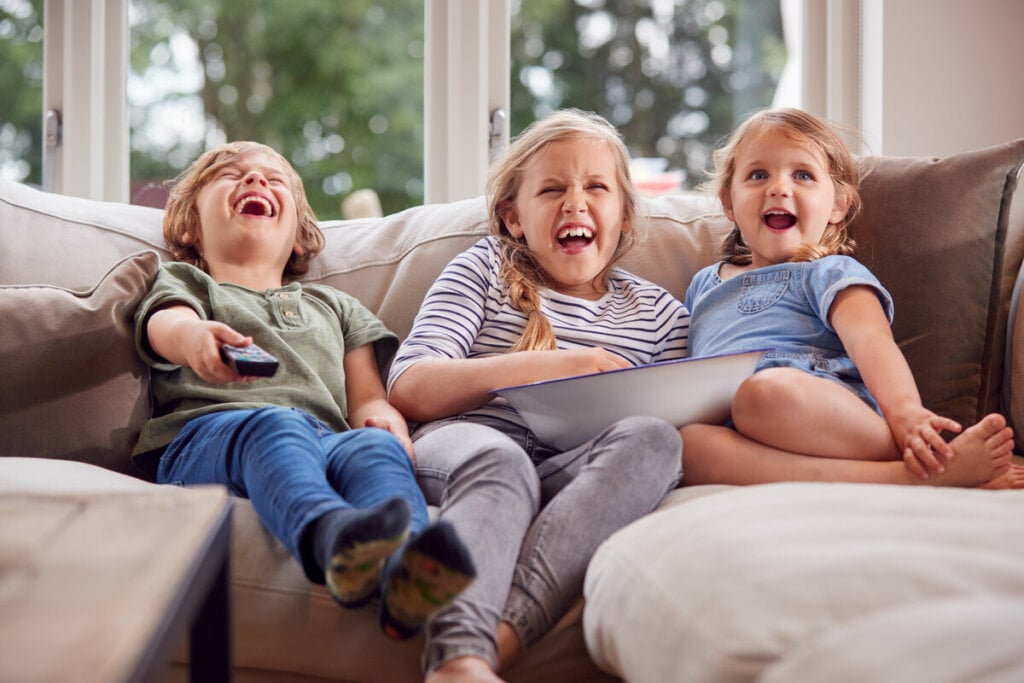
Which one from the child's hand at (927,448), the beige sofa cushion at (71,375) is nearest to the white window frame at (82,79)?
the beige sofa cushion at (71,375)

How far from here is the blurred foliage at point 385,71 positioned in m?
2.55

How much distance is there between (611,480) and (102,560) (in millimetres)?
656

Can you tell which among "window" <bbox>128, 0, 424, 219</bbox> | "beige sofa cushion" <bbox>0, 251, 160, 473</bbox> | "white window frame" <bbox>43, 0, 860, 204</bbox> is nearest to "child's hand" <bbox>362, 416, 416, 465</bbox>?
"beige sofa cushion" <bbox>0, 251, 160, 473</bbox>

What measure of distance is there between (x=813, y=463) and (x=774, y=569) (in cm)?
55

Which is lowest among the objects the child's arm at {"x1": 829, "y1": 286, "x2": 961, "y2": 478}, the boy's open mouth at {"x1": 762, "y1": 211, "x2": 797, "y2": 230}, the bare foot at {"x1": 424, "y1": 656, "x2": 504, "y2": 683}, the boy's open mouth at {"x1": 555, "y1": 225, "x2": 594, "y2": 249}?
the bare foot at {"x1": 424, "y1": 656, "x2": 504, "y2": 683}

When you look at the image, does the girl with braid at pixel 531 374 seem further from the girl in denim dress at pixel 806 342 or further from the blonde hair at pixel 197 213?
the blonde hair at pixel 197 213

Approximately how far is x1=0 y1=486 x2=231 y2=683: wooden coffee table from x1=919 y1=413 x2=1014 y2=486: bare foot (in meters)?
0.94

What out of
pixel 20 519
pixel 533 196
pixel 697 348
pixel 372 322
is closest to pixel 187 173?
pixel 372 322

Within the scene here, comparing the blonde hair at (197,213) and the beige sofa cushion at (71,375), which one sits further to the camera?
the blonde hair at (197,213)

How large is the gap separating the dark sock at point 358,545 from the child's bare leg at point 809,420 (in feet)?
2.05

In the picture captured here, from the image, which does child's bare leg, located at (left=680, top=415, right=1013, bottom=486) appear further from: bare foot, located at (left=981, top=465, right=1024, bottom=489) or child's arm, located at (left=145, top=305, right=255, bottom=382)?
child's arm, located at (left=145, top=305, right=255, bottom=382)

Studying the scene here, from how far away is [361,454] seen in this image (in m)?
1.22

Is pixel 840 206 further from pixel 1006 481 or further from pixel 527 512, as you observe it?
pixel 527 512

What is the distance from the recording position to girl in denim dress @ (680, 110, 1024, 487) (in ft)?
4.24
